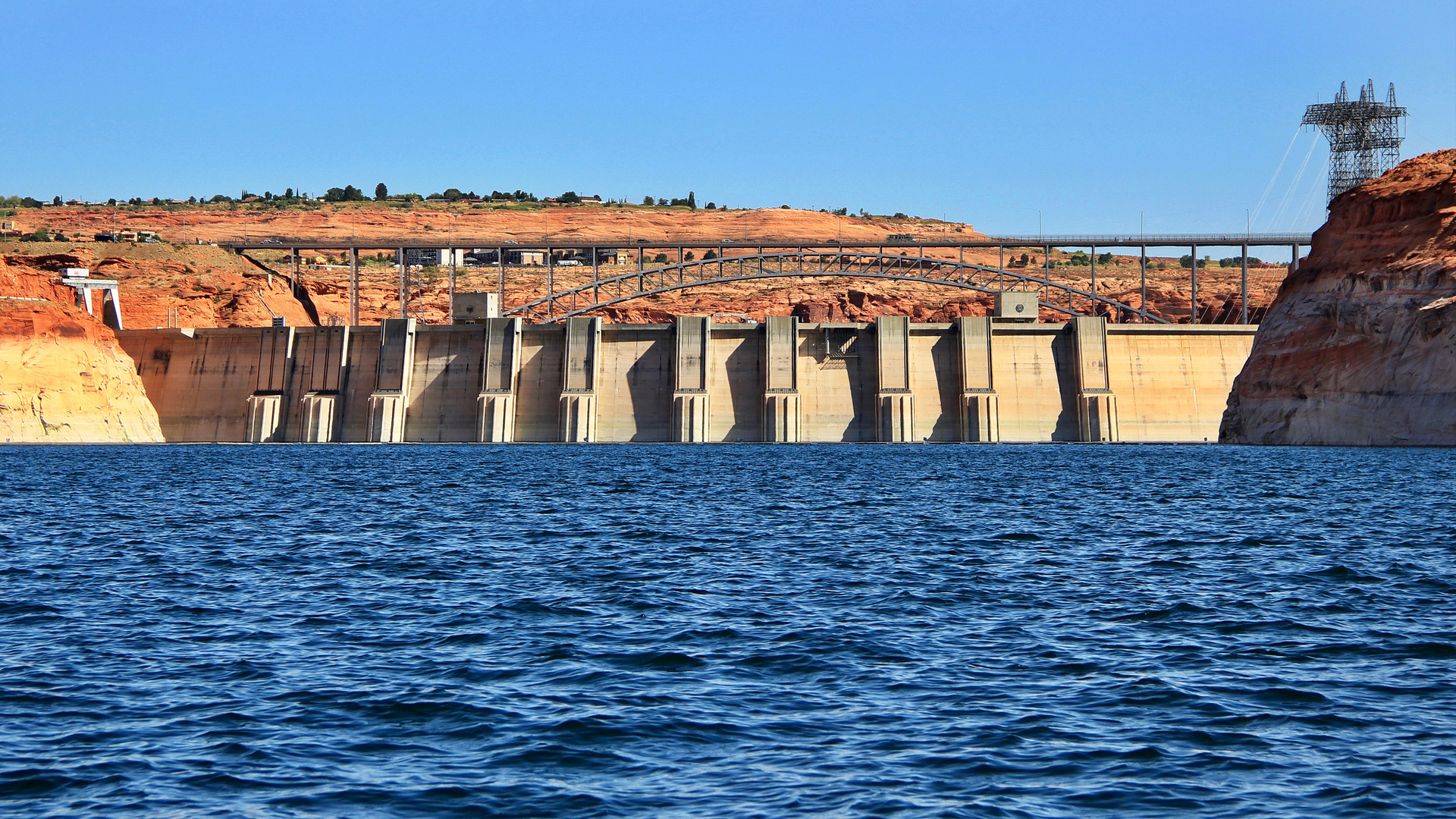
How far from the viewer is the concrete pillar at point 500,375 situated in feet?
262

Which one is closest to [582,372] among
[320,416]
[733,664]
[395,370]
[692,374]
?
[692,374]

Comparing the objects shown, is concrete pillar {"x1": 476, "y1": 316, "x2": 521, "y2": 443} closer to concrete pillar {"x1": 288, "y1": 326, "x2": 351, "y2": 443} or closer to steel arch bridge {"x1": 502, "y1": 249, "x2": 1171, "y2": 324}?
concrete pillar {"x1": 288, "y1": 326, "x2": 351, "y2": 443}

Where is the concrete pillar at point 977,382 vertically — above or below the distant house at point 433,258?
below

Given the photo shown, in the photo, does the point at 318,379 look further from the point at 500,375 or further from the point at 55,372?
the point at 55,372

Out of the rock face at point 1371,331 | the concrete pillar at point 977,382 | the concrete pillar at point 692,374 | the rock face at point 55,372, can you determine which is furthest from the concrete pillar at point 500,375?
the rock face at point 1371,331

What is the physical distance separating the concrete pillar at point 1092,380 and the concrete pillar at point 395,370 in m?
40.4

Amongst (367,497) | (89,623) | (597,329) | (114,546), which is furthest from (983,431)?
(89,623)

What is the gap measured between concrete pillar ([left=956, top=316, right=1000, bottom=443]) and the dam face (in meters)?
0.10

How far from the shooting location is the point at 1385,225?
64.9 metres

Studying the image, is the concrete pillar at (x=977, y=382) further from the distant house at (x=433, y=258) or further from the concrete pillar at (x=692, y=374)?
the distant house at (x=433, y=258)

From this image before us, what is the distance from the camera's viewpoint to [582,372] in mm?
80625

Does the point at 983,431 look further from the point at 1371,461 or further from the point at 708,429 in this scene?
the point at 1371,461

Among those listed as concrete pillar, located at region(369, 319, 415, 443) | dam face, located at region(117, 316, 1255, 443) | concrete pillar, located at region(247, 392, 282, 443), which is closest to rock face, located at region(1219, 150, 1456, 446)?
dam face, located at region(117, 316, 1255, 443)

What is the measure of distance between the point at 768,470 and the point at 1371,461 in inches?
966
